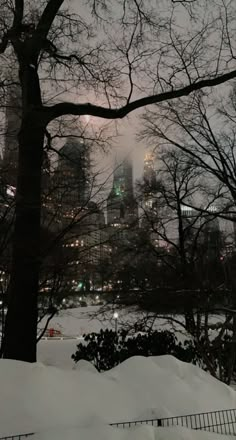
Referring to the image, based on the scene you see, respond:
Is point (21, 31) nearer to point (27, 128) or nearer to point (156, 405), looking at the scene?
point (27, 128)

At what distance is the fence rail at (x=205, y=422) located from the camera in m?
4.07

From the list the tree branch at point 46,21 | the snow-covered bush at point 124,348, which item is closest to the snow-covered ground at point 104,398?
the snow-covered bush at point 124,348

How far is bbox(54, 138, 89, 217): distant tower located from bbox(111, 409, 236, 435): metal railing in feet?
16.2

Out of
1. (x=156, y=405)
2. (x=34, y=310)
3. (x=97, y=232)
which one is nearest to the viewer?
(x=156, y=405)

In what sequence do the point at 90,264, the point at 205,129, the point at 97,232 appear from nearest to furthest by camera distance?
1. the point at 97,232
2. the point at 90,264
3. the point at 205,129

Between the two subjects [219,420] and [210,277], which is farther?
→ [210,277]

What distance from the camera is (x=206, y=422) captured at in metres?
4.70

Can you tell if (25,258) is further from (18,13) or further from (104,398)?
(18,13)

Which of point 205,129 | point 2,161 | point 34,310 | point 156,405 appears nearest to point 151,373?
point 156,405

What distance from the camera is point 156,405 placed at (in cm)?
464

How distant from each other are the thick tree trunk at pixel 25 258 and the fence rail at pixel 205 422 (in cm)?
313

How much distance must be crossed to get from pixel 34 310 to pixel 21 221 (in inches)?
59.0

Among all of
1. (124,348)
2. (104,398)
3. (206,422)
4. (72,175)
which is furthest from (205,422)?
(124,348)

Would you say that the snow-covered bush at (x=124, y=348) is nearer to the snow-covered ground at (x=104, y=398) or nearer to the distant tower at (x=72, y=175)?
the distant tower at (x=72, y=175)
